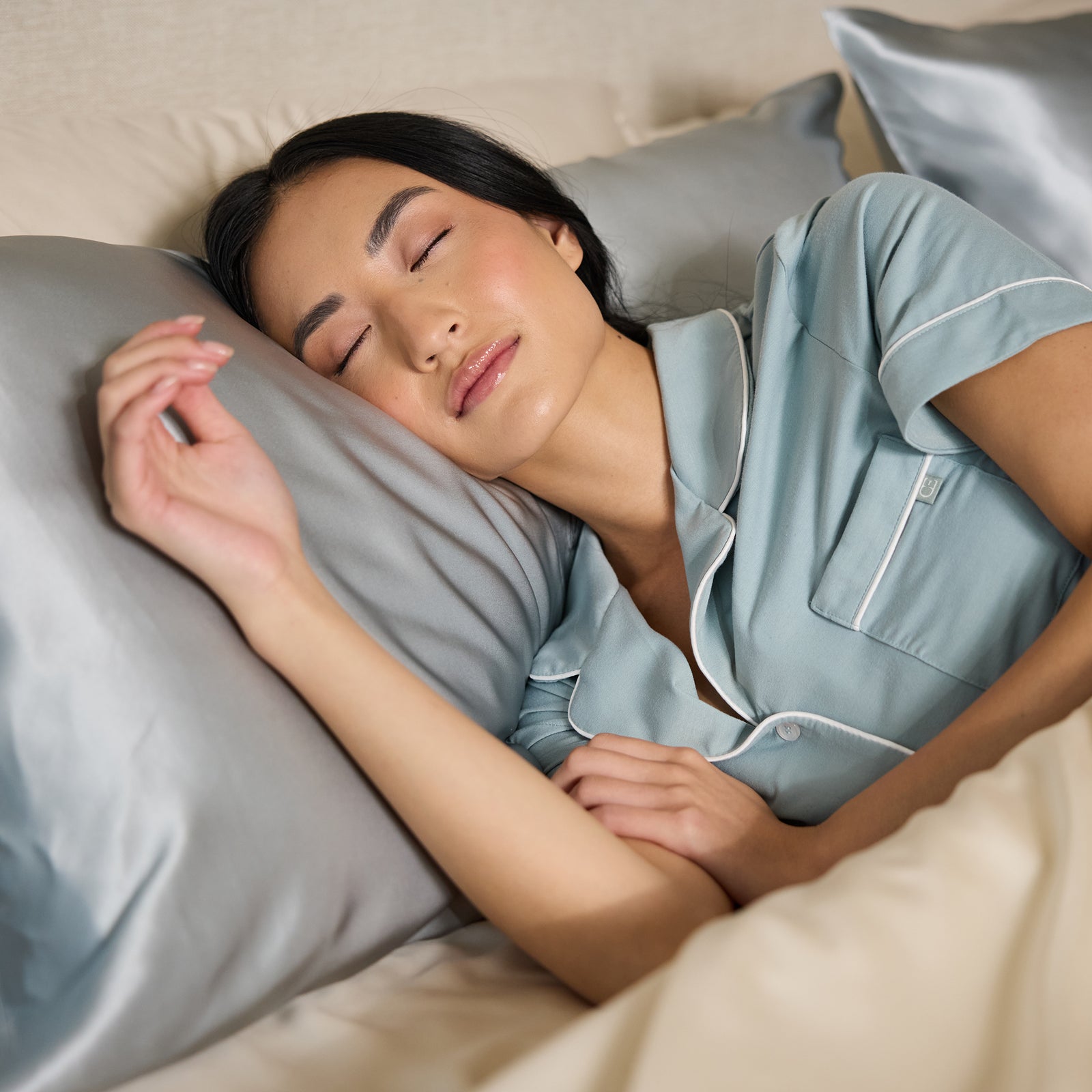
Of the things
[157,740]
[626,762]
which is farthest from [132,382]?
[626,762]

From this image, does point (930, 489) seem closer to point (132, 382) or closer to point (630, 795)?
point (630, 795)

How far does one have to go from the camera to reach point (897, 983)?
55cm

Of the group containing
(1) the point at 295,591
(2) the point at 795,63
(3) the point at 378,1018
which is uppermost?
(2) the point at 795,63

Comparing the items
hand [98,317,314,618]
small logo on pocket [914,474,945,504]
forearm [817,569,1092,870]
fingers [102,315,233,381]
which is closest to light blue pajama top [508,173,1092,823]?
small logo on pocket [914,474,945,504]

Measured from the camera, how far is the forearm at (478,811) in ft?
2.67

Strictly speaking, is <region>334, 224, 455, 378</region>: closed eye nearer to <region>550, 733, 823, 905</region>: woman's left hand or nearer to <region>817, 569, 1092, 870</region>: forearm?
<region>550, 733, 823, 905</region>: woman's left hand

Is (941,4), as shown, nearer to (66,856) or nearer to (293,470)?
(293,470)

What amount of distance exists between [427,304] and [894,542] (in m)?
0.52

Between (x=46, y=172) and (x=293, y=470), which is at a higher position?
(x=46, y=172)

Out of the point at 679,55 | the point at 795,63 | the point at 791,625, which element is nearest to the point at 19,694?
the point at 791,625

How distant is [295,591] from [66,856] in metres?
0.25

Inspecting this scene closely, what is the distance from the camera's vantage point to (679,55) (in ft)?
6.66

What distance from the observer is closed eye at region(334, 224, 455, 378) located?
3.60ft

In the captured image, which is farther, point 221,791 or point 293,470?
point 293,470
